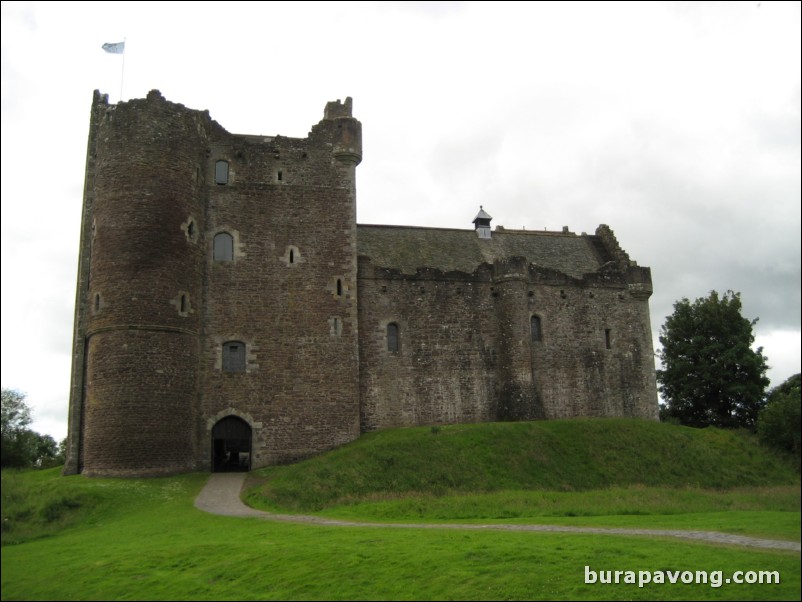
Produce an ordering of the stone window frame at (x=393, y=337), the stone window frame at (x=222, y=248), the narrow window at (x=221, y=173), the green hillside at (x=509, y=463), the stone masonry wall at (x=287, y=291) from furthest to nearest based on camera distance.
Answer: the stone window frame at (x=393, y=337)
the narrow window at (x=221, y=173)
the stone window frame at (x=222, y=248)
the stone masonry wall at (x=287, y=291)
the green hillside at (x=509, y=463)

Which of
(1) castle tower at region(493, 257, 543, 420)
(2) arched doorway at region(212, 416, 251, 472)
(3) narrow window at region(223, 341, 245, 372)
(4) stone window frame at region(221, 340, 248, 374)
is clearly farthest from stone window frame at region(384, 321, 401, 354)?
(2) arched doorway at region(212, 416, 251, 472)

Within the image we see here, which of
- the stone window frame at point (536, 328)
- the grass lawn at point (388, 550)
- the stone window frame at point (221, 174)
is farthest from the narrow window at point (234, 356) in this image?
the stone window frame at point (536, 328)

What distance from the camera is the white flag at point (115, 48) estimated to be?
35.7 metres

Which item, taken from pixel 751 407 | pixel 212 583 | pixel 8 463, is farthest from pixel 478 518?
pixel 751 407

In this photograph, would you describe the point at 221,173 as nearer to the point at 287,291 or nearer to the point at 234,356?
the point at 287,291

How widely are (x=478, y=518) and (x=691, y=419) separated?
29.6 m

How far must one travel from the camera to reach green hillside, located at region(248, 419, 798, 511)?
26.9m

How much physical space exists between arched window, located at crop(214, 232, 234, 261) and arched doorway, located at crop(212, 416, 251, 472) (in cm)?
767

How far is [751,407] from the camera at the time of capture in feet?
146

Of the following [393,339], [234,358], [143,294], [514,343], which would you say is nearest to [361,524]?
[234,358]

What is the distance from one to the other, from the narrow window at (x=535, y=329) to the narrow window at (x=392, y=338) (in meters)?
7.47

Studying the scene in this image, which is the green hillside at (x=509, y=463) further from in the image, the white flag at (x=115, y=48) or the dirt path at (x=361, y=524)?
the white flag at (x=115, y=48)

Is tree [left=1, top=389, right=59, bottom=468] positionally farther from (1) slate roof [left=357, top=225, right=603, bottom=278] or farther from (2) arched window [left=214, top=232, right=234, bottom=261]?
(1) slate roof [left=357, top=225, right=603, bottom=278]

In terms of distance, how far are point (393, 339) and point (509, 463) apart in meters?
10.3
